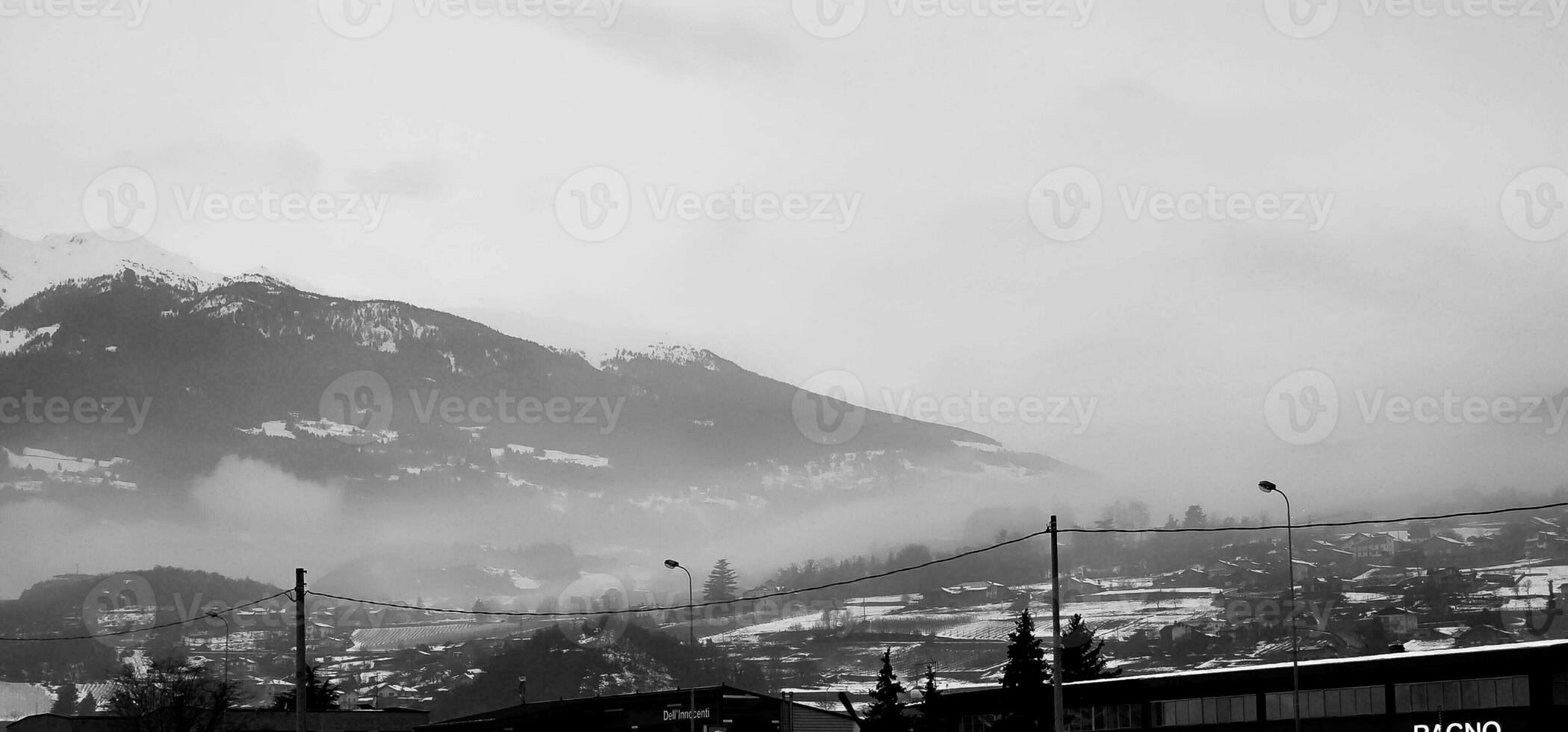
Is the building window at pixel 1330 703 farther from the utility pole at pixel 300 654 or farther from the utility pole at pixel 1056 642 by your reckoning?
the utility pole at pixel 300 654

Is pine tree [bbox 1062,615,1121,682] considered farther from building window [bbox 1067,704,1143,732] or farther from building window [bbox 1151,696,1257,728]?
building window [bbox 1151,696,1257,728]

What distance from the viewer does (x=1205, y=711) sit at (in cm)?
9281

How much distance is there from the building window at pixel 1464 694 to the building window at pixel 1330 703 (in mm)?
1427

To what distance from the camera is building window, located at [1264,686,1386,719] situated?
83000 millimetres

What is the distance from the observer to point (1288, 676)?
285 feet

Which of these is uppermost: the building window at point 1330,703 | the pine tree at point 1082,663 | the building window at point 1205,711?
the building window at point 1330,703

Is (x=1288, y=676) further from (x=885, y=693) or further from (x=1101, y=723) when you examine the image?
(x=885, y=693)

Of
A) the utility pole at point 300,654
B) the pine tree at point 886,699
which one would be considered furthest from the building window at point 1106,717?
the pine tree at point 886,699

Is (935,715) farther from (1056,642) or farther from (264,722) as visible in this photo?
(264,722)

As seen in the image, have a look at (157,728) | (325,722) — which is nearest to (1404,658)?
(157,728)

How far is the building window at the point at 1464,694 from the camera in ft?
250

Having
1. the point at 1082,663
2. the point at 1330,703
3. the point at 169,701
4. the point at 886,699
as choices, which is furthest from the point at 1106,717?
the point at 886,699

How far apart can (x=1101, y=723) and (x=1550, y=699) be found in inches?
1173

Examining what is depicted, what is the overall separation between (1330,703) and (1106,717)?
16471mm
